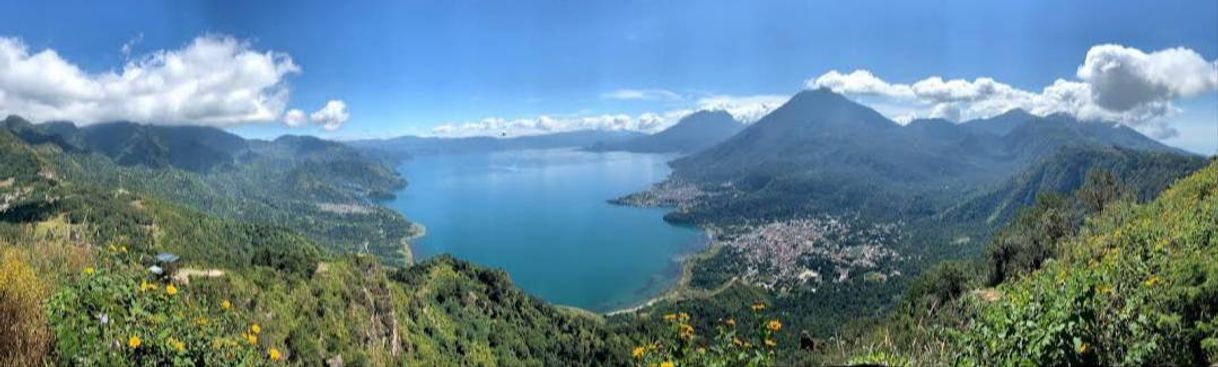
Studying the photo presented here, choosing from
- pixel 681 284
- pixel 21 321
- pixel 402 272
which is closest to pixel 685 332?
pixel 21 321

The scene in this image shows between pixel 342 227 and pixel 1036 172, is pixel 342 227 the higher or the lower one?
the lower one

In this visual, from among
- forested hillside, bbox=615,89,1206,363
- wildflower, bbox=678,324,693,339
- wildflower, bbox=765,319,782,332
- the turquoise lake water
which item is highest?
wildflower, bbox=765,319,782,332

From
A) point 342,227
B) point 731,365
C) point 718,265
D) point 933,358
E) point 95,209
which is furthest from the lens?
point 342,227

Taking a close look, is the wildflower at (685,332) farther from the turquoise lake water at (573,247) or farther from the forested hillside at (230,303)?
the turquoise lake water at (573,247)

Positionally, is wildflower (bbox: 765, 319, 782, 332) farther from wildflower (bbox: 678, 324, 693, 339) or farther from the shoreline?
the shoreline

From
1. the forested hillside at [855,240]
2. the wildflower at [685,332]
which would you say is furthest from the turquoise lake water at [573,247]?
the wildflower at [685,332]

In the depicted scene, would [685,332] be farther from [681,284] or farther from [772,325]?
[681,284]

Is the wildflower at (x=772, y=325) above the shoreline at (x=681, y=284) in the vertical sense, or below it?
above


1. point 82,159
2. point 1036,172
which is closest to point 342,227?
point 82,159

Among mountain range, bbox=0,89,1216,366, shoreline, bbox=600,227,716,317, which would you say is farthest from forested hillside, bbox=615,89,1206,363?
mountain range, bbox=0,89,1216,366

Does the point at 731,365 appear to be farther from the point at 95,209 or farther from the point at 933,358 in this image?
the point at 95,209

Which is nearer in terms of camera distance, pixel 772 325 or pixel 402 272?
pixel 772 325
